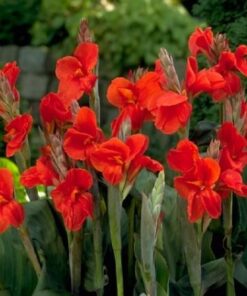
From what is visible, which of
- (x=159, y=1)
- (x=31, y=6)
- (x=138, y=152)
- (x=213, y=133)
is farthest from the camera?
(x=31, y=6)

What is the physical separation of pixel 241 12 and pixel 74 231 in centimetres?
170

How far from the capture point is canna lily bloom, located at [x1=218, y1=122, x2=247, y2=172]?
2.48m

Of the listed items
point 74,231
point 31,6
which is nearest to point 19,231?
point 74,231

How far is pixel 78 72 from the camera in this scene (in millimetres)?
2625

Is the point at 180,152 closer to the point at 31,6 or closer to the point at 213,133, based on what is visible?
the point at 213,133

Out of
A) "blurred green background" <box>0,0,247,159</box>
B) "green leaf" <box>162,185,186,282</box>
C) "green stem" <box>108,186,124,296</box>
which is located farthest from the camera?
"blurred green background" <box>0,0,247,159</box>

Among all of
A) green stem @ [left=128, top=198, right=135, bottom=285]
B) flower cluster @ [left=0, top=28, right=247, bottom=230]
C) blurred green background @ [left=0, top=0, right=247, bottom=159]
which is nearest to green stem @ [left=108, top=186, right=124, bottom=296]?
flower cluster @ [left=0, top=28, right=247, bottom=230]

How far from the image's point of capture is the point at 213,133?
305cm

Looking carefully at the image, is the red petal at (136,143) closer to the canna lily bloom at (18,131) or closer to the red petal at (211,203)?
the red petal at (211,203)

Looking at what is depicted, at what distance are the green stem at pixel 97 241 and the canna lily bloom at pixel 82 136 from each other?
0.10m

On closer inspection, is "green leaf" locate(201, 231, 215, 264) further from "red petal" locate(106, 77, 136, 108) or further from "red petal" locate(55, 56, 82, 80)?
"red petal" locate(55, 56, 82, 80)

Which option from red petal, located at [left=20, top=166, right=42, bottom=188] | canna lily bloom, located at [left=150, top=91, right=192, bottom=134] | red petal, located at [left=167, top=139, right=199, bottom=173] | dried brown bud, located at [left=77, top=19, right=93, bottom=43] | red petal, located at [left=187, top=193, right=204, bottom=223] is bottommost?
red petal, located at [left=187, top=193, right=204, bottom=223]

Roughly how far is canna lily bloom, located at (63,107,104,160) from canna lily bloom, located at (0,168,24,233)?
8.0 inches

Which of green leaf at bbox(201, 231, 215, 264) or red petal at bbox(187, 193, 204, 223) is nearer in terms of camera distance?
red petal at bbox(187, 193, 204, 223)
